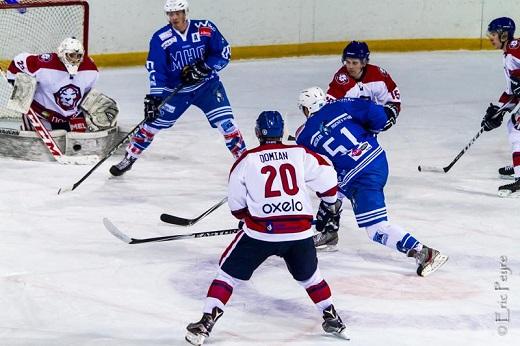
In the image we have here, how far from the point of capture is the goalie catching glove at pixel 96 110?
21.9ft

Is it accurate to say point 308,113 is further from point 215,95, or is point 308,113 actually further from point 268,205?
point 215,95

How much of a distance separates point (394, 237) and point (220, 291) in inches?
41.6

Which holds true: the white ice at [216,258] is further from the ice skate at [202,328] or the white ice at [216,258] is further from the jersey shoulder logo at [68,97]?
the jersey shoulder logo at [68,97]

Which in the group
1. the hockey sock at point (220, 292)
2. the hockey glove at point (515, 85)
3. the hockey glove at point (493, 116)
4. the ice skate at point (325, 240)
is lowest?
the ice skate at point (325, 240)

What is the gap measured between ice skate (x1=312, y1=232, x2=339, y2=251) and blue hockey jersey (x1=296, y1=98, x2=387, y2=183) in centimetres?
41

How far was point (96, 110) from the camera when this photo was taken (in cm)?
669

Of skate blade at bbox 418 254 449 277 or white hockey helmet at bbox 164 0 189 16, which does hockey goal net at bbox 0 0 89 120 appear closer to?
white hockey helmet at bbox 164 0 189 16

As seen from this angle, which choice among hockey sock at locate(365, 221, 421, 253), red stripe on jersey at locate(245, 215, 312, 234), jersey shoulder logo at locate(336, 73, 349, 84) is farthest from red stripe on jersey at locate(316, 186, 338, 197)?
jersey shoulder logo at locate(336, 73, 349, 84)

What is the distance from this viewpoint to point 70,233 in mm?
5145

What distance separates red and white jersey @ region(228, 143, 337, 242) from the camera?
12.1 ft

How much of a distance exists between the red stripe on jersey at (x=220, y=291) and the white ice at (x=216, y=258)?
173 mm

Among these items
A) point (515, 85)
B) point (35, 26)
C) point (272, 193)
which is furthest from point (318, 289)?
point (35, 26)

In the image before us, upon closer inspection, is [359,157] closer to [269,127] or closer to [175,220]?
[269,127]

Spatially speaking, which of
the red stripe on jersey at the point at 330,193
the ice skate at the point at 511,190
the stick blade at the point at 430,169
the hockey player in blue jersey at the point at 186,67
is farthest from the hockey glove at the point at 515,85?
the red stripe on jersey at the point at 330,193
